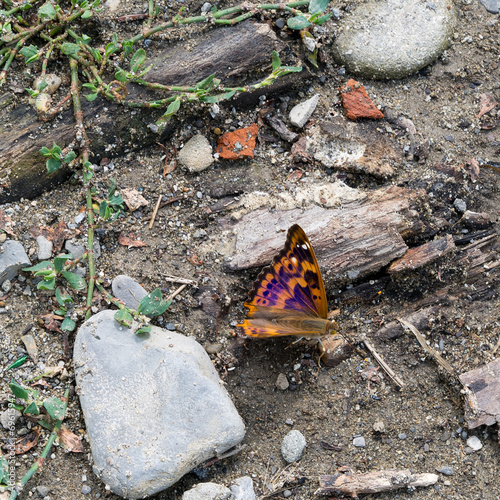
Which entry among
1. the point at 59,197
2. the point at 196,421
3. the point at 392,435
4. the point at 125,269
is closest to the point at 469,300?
the point at 392,435

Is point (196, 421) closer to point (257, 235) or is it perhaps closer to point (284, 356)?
point (284, 356)

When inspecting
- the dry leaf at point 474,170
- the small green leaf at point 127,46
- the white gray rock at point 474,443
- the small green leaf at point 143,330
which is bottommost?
the white gray rock at point 474,443

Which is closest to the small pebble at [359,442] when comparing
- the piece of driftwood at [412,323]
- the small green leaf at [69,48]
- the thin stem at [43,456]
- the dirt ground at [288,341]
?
the dirt ground at [288,341]

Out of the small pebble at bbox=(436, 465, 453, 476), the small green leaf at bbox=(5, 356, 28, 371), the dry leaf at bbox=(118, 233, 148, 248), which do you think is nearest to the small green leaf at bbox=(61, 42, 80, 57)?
the dry leaf at bbox=(118, 233, 148, 248)

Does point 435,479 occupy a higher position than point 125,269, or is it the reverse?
point 125,269

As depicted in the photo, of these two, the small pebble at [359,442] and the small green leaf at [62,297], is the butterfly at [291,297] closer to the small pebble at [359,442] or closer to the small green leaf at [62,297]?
the small pebble at [359,442]

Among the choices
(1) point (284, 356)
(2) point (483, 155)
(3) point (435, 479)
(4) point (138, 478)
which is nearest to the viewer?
(4) point (138, 478)

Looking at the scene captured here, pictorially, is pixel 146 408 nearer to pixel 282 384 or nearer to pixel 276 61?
pixel 282 384
